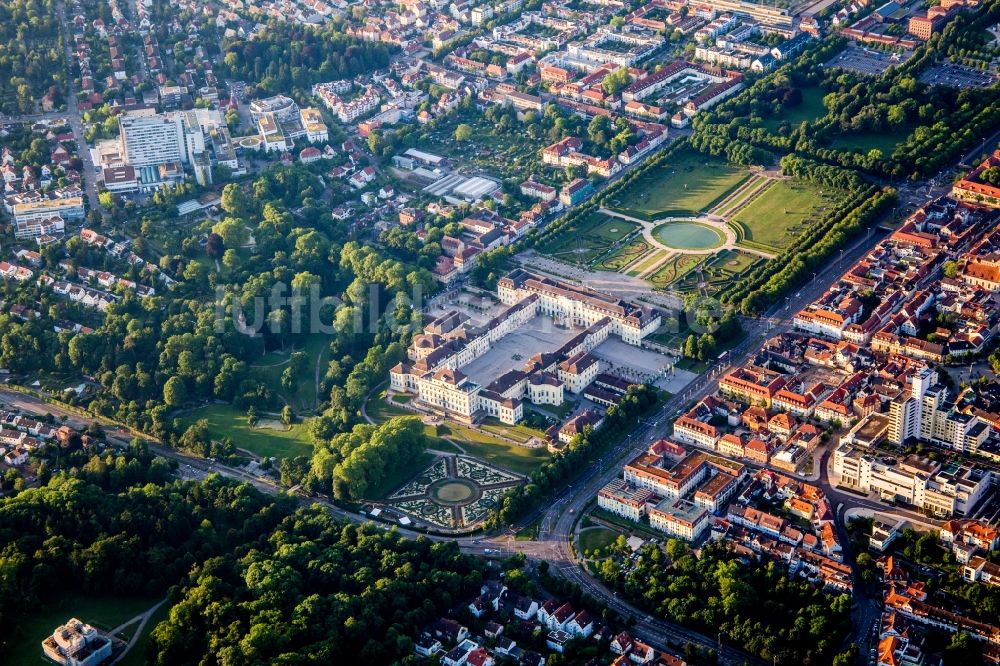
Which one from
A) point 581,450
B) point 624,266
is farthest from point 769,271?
point 581,450

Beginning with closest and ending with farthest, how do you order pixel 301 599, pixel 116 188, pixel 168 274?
pixel 301 599 → pixel 168 274 → pixel 116 188

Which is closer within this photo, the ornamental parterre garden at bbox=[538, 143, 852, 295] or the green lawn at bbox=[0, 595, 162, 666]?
Answer: the green lawn at bbox=[0, 595, 162, 666]

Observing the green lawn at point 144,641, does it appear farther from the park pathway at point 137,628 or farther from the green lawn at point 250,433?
the green lawn at point 250,433

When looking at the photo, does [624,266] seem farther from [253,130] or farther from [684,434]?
[253,130]

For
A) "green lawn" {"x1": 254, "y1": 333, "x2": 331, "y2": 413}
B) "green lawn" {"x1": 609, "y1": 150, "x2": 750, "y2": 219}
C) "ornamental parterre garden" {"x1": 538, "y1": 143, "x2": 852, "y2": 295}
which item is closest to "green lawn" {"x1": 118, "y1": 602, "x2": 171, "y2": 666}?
"green lawn" {"x1": 254, "y1": 333, "x2": 331, "y2": 413}

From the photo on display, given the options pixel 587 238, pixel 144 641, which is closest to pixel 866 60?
pixel 587 238

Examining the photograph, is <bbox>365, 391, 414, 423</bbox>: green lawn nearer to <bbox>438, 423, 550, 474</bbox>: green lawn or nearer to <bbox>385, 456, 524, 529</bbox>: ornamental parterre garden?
<bbox>438, 423, 550, 474</bbox>: green lawn
